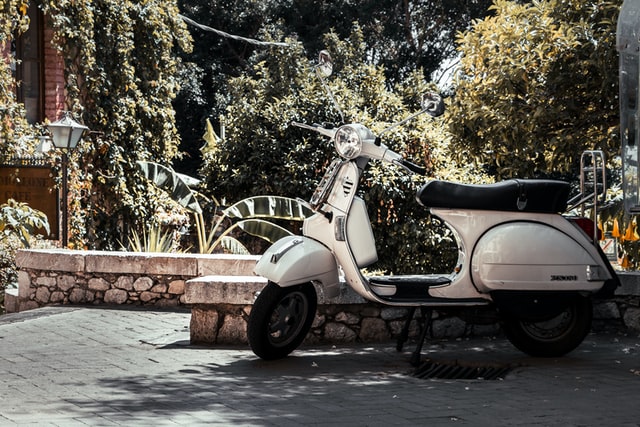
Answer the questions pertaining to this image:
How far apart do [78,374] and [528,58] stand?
5.08 meters

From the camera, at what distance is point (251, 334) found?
23.3ft

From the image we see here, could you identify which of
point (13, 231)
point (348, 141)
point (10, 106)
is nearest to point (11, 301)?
point (13, 231)

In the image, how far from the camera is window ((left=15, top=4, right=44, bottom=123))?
1769 centimetres

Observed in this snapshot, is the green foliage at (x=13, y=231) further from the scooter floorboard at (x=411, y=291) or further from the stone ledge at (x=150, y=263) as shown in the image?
the scooter floorboard at (x=411, y=291)

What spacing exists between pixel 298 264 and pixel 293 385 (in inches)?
40.7

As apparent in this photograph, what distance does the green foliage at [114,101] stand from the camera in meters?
16.6

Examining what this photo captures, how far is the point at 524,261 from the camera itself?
7328 mm

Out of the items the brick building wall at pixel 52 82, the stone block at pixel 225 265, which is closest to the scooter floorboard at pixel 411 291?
the stone block at pixel 225 265

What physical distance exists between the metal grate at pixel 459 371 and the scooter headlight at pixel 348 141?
160cm

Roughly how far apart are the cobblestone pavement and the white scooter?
10.5 inches

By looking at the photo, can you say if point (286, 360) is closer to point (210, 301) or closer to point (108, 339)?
point (210, 301)

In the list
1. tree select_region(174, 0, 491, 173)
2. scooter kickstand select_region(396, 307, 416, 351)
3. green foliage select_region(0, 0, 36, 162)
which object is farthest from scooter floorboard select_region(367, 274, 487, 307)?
tree select_region(174, 0, 491, 173)

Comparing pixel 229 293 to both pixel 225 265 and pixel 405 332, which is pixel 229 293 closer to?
pixel 405 332

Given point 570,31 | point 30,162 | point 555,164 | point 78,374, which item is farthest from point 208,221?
point 78,374
